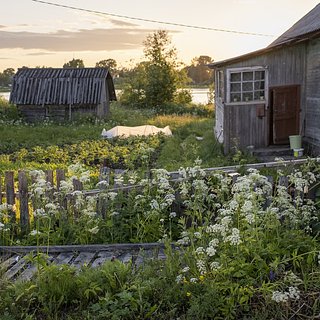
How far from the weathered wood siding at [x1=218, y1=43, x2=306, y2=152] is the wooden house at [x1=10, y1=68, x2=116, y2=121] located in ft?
46.0

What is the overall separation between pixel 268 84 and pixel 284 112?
104cm

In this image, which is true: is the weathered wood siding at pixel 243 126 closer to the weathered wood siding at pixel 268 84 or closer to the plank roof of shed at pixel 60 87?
the weathered wood siding at pixel 268 84

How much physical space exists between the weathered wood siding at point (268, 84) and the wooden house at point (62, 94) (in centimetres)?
1402

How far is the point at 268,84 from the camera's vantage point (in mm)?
13805

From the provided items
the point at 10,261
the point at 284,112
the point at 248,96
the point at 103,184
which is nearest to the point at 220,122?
the point at 248,96

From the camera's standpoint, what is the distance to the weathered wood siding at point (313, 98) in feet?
41.7

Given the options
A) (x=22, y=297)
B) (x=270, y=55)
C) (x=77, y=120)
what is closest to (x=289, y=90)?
(x=270, y=55)

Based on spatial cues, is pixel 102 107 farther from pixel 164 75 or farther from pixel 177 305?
pixel 177 305

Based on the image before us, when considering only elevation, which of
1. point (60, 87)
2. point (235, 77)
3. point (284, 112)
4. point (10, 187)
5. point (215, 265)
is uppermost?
point (235, 77)

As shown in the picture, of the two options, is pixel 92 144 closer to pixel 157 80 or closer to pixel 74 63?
pixel 157 80

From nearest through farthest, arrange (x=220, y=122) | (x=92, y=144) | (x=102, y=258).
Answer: (x=102, y=258) → (x=220, y=122) → (x=92, y=144)

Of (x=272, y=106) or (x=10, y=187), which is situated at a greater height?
(x=272, y=106)

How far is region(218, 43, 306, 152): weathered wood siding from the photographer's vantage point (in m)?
13.7

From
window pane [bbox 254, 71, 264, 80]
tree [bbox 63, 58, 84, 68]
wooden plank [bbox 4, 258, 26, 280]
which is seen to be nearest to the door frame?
window pane [bbox 254, 71, 264, 80]
